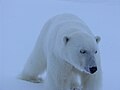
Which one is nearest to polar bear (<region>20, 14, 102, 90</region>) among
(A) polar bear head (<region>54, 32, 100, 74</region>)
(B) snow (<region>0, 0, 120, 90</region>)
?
(A) polar bear head (<region>54, 32, 100, 74</region>)

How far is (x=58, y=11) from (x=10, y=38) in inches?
126

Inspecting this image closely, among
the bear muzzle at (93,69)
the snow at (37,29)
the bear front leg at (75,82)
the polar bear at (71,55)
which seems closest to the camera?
the bear muzzle at (93,69)

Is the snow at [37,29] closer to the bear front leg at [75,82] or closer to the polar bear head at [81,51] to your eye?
the bear front leg at [75,82]

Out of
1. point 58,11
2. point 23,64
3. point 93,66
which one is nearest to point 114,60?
point 23,64

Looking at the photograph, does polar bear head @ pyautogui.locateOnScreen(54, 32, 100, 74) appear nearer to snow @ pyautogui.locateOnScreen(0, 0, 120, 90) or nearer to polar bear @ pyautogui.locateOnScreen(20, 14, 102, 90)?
polar bear @ pyautogui.locateOnScreen(20, 14, 102, 90)

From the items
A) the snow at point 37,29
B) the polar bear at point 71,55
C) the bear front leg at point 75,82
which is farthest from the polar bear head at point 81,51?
the snow at point 37,29

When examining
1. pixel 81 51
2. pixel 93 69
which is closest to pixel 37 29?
pixel 81 51

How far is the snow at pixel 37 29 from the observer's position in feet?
18.8

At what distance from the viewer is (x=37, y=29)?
8859 mm

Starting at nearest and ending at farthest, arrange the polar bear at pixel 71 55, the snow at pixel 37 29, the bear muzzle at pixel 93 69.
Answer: the bear muzzle at pixel 93 69, the polar bear at pixel 71 55, the snow at pixel 37 29

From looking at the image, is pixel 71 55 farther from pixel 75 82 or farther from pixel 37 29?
pixel 37 29

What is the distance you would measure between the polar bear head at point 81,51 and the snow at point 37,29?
2.88 feet

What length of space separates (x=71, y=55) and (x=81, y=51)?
14 centimetres

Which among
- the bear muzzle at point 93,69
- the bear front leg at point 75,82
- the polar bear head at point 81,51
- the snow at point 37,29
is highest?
the snow at point 37,29
